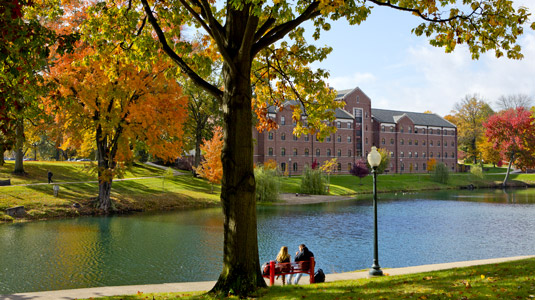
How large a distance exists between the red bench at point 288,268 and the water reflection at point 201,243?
3428mm

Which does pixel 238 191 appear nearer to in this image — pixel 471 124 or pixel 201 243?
pixel 201 243

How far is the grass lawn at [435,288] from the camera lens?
756 centimetres

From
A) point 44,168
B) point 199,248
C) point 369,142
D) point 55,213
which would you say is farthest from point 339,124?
point 199,248

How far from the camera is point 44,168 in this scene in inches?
1693

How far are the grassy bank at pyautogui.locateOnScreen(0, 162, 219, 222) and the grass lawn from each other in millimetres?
23246

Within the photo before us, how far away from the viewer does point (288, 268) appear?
1192cm

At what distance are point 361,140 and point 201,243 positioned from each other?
64517 mm

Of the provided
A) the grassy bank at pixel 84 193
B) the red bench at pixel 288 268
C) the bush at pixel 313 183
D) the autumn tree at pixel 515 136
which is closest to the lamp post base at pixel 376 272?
the red bench at pixel 288 268

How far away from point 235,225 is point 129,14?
6.89 meters

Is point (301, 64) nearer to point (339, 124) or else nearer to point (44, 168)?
point (44, 168)

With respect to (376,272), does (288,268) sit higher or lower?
higher

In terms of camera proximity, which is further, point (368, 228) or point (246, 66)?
point (368, 228)

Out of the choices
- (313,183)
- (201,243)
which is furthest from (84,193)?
(313,183)

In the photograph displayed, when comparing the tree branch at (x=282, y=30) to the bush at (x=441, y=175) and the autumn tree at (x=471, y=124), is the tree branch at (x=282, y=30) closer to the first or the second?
the bush at (x=441, y=175)
